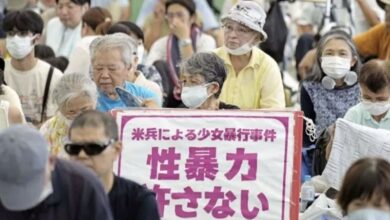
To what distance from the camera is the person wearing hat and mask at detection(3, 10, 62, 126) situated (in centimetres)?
1374

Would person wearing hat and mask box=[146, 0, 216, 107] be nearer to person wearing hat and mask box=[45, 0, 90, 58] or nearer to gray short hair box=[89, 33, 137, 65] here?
person wearing hat and mask box=[45, 0, 90, 58]

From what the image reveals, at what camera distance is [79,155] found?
336 inches

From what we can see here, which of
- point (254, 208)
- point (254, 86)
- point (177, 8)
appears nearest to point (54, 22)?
point (177, 8)

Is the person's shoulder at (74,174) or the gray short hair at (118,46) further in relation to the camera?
the gray short hair at (118,46)

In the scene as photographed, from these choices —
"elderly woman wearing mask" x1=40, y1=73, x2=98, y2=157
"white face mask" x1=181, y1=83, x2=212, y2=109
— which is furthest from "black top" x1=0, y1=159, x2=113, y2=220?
"white face mask" x1=181, y1=83, x2=212, y2=109

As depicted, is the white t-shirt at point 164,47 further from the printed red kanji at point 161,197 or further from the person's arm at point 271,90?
the printed red kanji at point 161,197

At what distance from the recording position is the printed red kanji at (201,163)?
10.7m

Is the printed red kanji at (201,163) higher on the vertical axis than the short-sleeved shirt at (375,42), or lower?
lower

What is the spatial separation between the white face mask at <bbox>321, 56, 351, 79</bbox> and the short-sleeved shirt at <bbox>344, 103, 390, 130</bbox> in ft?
3.80

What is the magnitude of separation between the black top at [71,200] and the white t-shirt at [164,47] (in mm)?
8510

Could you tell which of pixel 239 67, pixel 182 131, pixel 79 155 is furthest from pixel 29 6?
pixel 79 155

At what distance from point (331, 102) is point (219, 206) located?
2.49 meters

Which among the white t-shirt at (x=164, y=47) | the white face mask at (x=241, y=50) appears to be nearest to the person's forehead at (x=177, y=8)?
the white t-shirt at (x=164, y=47)

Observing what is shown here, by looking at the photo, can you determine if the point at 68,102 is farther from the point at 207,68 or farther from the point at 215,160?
the point at 207,68
